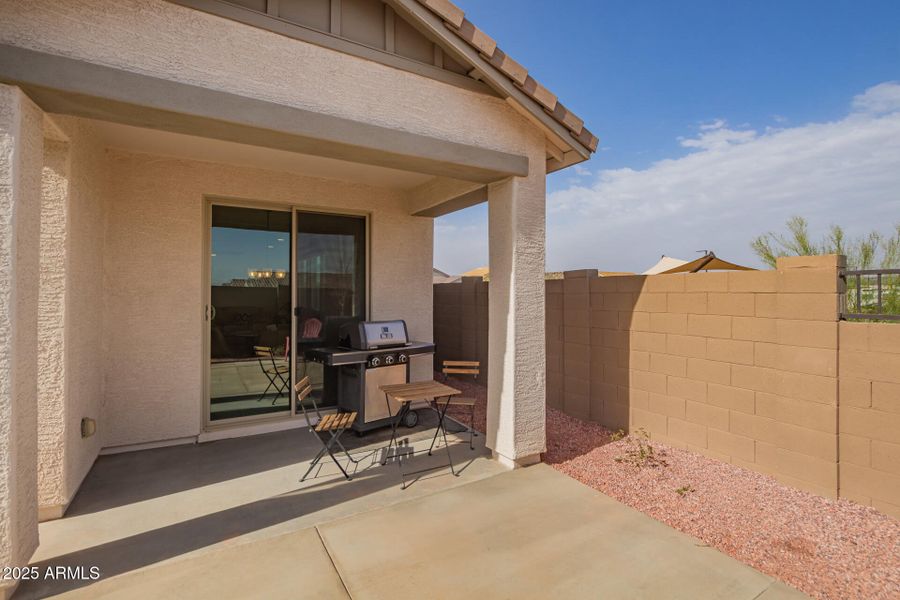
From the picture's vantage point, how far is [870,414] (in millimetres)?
2949

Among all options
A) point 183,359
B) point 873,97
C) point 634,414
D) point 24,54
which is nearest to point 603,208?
point 873,97

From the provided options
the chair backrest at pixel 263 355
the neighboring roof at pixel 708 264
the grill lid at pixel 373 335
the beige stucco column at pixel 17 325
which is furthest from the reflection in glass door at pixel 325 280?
the neighboring roof at pixel 708 264

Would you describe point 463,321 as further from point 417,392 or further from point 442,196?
point 417,392

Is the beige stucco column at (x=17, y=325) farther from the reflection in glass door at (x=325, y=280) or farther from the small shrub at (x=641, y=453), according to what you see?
the small shrub at (x=641, y=453)

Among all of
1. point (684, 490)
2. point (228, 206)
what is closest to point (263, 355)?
point (228, 206)

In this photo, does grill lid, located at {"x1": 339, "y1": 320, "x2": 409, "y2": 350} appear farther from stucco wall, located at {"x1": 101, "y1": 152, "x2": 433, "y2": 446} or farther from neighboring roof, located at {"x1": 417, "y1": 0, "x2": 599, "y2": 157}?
neighboring roof, located at {"x1": 417, "y1": 0, "x2": 599, "y2": 157}

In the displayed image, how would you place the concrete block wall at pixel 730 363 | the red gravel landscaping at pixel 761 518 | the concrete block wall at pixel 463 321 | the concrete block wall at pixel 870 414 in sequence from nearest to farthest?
the red gravel landscaping at pixel 761 518 → the concrete block wall at pixel 870 414 → the concrete block wall at pixel 730 363 → the concrete block wall at pixel 463 321

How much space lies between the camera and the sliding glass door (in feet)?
15.6

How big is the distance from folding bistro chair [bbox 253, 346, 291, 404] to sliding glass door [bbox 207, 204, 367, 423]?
1 centimetres

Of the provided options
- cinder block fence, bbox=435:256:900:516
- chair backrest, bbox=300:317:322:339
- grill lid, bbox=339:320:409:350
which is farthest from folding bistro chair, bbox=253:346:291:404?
cinder block fence, bbox=435:256:900:516

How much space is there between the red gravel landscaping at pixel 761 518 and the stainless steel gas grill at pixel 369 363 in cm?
203

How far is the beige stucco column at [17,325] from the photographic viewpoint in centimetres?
210

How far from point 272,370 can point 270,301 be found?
2.85 ft

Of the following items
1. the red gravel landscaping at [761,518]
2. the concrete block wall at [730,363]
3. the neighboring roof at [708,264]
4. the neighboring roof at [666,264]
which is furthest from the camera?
the neighboring roof at [666,264]
